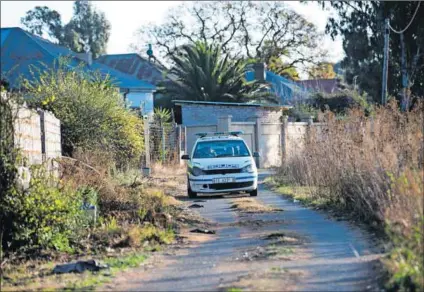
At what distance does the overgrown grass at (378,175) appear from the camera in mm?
7992

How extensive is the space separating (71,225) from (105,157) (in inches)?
348

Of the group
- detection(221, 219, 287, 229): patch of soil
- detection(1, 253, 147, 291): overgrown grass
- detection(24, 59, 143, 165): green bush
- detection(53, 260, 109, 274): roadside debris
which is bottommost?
detection(1, 253, 147, 291): overgrown grass

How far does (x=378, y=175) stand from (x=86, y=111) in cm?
1043

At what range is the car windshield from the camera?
67.8ft

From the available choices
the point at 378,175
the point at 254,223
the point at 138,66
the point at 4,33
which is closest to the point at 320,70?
the point at 138,66

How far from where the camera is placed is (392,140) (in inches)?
538

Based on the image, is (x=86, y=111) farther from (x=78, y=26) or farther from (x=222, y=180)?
(x=78, y=26)

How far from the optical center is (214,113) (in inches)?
1492

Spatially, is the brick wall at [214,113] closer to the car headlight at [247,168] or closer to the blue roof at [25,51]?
the blue roof at [25,51]

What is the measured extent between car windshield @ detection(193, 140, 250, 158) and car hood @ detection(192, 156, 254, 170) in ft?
1.48

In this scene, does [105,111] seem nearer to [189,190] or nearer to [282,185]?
[189,190]

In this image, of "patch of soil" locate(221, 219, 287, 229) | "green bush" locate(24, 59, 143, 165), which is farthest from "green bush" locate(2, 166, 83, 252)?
"green bush" locate(24, 59, 143, 165)

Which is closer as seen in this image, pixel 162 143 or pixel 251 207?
pixel 251 207

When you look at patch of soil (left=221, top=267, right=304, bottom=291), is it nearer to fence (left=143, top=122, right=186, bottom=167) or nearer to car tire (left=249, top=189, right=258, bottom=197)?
car tire (left=249, top=189, right=258, bottom=197)
